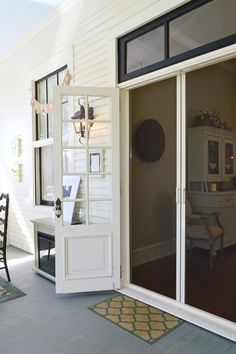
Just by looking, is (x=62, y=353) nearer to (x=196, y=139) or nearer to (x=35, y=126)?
(x=196, y=139)

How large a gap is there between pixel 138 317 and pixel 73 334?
62 centimetres

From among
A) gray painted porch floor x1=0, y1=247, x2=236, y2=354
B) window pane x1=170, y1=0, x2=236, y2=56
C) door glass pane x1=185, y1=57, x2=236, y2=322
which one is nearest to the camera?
gray painted porch floor x1=0, y1=247, x2=236, y2=354

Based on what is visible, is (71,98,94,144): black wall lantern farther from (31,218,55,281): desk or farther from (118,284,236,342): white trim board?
(118,284,236,342): white trim board

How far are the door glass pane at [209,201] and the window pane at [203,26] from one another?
0.33 meters

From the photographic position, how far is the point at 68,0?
3979mm

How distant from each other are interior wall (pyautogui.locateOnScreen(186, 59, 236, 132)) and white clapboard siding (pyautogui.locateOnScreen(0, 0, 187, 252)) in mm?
908

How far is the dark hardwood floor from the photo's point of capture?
2.90m

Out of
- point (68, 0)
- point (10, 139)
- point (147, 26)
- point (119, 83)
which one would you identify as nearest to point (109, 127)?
point (119, 83)

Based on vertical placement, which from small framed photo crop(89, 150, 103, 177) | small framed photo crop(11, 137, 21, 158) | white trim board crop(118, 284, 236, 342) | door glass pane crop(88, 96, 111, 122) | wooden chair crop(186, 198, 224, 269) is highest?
door glass pane crop(88, 96, 111, 122)

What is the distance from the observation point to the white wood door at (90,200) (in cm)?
321

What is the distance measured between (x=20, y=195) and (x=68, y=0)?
10.6ft

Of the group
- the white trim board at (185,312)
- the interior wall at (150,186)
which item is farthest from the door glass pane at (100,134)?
the white trim board at (185,312)

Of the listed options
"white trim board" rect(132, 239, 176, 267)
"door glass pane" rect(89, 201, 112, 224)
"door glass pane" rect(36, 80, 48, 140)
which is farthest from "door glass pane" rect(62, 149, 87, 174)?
"white trim board" rect(132, 239, 176, 267)

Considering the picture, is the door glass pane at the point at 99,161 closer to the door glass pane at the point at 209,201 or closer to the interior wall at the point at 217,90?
the door glass pane at the point at 209,201
